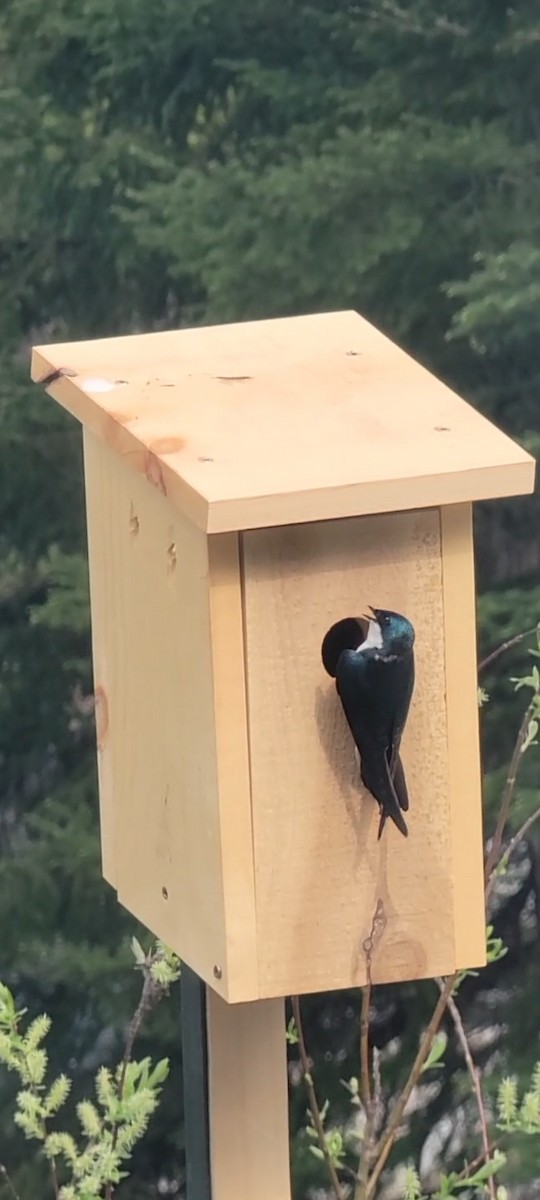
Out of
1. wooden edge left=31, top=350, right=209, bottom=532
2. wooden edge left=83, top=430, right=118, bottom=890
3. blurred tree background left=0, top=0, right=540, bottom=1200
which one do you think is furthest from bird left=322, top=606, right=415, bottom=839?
blurred tree background left=0, top=0, right=540, bottom=1200

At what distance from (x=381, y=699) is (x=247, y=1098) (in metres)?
0.32

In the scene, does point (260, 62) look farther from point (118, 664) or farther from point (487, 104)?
point (118, 664)

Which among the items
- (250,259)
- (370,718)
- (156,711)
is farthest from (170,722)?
(250,259)

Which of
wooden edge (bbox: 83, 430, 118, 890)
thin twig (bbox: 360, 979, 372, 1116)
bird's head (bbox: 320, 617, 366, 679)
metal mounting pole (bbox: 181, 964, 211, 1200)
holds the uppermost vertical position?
bird's head (bbox: 320, 617, 366, 679)

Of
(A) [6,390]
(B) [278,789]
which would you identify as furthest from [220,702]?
(A) [6,390]

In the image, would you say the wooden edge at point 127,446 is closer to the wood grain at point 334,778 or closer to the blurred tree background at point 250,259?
the wood grain at point 334,778

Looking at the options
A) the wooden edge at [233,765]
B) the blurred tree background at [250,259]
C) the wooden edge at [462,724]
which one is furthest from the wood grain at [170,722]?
the blurred tree background at [250,259]

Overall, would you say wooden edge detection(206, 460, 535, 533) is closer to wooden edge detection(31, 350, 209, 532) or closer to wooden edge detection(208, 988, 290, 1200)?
wooden edge detection(31, 350, 209, 532)

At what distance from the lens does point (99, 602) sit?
1174 mm

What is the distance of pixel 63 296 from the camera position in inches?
112

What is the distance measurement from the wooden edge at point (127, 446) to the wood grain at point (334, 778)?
5 centimetres

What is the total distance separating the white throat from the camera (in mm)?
912

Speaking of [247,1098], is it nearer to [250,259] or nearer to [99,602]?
[99,602]

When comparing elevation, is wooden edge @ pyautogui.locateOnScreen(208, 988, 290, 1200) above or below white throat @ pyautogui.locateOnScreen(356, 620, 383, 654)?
below
